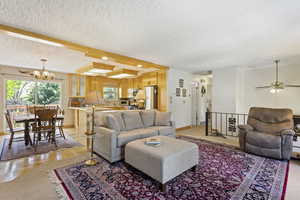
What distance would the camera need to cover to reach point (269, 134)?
3.27 meters

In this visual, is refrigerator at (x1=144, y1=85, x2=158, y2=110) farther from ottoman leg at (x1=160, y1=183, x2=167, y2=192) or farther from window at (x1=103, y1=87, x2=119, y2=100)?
ottoman leg at (x1=160, y1=183, x2=167, y2=192)

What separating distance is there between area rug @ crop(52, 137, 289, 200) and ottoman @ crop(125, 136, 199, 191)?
0.18 m

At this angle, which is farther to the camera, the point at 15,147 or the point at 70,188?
the point at 15,147

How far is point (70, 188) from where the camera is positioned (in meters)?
2.06

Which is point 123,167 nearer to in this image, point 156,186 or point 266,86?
point 156,186

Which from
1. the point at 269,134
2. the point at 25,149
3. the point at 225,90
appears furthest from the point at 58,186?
the point at 225,90

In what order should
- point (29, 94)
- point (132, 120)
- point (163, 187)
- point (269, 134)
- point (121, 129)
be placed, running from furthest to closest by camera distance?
point (29, 94) → point (132, 120) → point (121, 129) → point (269, 134) → point (163, 187)

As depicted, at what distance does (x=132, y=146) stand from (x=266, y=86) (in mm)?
5307

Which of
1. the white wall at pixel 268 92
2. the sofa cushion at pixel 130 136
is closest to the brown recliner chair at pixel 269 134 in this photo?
the white wall at pixel 268 92

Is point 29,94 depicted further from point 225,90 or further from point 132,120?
point 225,90

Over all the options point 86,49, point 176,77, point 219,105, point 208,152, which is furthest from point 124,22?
point 219,105

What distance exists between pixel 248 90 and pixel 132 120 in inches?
182

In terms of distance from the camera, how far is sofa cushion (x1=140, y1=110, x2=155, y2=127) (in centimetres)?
413

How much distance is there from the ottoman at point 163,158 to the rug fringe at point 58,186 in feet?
3.27
